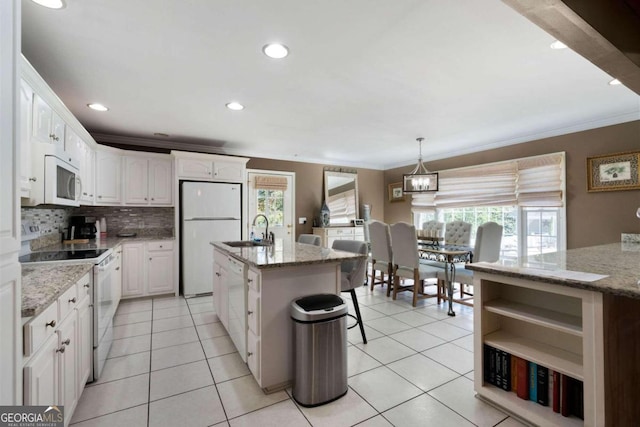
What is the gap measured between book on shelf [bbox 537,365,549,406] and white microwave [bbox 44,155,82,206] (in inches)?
130

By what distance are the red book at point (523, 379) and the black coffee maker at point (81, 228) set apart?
15.0 feet

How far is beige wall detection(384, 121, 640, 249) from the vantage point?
11.2ft

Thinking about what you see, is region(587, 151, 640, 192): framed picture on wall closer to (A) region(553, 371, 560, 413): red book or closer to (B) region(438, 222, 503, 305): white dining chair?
(B) region(438, 222, 503, 305): white dining chair

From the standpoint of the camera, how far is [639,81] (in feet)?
6.09

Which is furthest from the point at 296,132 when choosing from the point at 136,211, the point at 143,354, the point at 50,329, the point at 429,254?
the point at 50,329

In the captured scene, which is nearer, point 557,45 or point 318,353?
point 318,353

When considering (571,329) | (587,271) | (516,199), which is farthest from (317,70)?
(516,199)

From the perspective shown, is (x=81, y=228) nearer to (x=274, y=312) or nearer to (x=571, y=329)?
(x=274, y=312)

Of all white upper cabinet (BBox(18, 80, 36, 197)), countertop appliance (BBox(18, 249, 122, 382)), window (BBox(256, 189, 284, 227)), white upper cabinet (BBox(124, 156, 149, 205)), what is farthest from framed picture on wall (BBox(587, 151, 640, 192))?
white upper cabinet (BBox(124, 156, 149, 205))

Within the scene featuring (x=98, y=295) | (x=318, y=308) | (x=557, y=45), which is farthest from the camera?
(x=98, y=295)

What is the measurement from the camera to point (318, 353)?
1.81 meters

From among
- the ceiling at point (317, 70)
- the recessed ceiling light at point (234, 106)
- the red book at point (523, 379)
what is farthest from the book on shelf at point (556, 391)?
the recessed ceiling light at point (234, 106)

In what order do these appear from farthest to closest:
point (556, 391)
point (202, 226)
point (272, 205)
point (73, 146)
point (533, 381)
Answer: point (272, 205) → point (202, 226) → point (73, 146) → point (533, 381) → point (556, 391)

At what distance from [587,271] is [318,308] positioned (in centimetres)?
155
